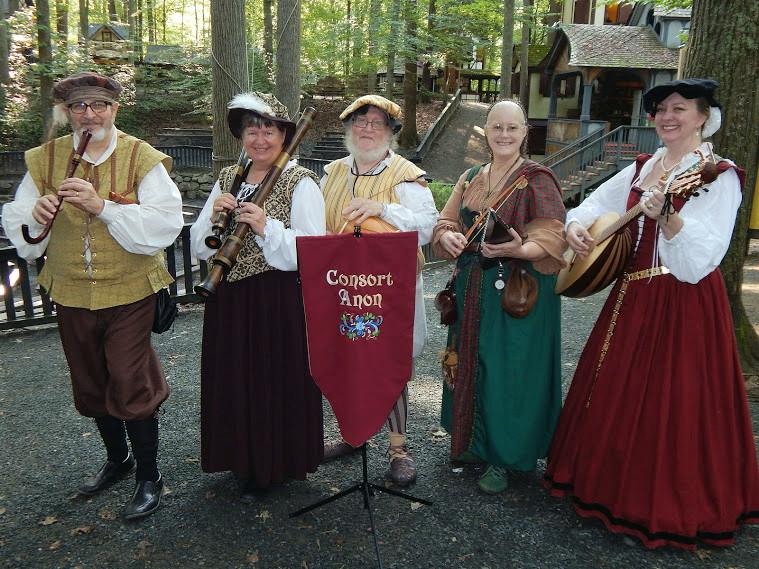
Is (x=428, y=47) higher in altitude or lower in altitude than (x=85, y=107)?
higher

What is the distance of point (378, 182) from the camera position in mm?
3096

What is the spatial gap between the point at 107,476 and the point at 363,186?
2120 mm

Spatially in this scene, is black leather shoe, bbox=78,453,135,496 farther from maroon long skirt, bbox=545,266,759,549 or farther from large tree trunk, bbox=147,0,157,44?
large tree trunk, bbox=147,0,157,44

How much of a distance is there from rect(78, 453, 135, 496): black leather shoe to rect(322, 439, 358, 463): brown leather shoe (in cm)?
112

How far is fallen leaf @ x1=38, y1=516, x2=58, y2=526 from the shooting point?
2.96 metres

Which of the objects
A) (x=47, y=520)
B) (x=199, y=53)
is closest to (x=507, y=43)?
(x=47, y=520)

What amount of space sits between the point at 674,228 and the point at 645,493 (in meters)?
1.21

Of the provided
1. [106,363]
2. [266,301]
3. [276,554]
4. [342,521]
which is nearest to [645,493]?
[342,521]

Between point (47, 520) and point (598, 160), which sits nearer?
point (47, 520)

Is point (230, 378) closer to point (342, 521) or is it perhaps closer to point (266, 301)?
point (266, 301)

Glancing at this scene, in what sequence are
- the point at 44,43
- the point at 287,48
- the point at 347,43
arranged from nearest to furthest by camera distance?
the point at 287,48 < the point at 44,43 < the point at 347,43

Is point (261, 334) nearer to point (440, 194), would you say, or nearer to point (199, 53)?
point (440, 194)

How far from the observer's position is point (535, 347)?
10.2 ft

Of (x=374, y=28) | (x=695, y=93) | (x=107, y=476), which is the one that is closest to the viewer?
(x=695, y=93)
